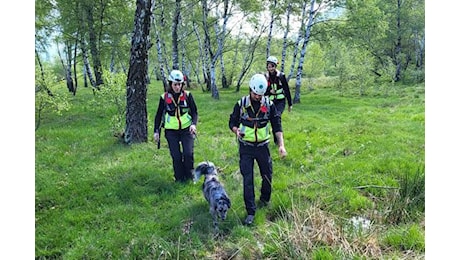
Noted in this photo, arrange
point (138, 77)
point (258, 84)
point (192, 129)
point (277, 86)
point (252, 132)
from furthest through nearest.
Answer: point (138, 77) < point (277, 86) < point (192, 129) < point (252, 132) < point (258, 84)

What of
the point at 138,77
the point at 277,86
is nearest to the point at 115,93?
the point at 138,77

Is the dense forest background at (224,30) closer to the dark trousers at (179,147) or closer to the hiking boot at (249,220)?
the dark trousers at (179,147)

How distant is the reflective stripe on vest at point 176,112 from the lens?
679cm

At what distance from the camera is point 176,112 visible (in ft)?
22.4

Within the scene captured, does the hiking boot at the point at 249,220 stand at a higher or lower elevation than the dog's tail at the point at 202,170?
lower

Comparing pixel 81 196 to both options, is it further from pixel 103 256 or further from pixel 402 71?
pixel 402 71

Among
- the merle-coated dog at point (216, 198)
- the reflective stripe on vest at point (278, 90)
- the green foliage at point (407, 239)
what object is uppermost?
the reflective stripe on vest at point (278, 90)

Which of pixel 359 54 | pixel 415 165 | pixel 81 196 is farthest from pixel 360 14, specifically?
pixel 81 196

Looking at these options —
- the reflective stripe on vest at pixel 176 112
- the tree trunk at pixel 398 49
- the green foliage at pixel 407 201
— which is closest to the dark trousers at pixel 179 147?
the reflective stripe on vest at pixel 176 112

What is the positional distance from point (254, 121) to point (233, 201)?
168 cm

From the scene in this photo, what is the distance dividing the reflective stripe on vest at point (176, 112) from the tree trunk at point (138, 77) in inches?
111

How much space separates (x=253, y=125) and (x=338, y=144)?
5.25 meters

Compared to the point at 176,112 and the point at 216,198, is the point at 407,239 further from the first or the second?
the point at 176,112

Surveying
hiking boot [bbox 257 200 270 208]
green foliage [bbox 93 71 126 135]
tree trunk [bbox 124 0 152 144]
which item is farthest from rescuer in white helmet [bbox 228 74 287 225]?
green foliage [bbox 93 71 126 135]
